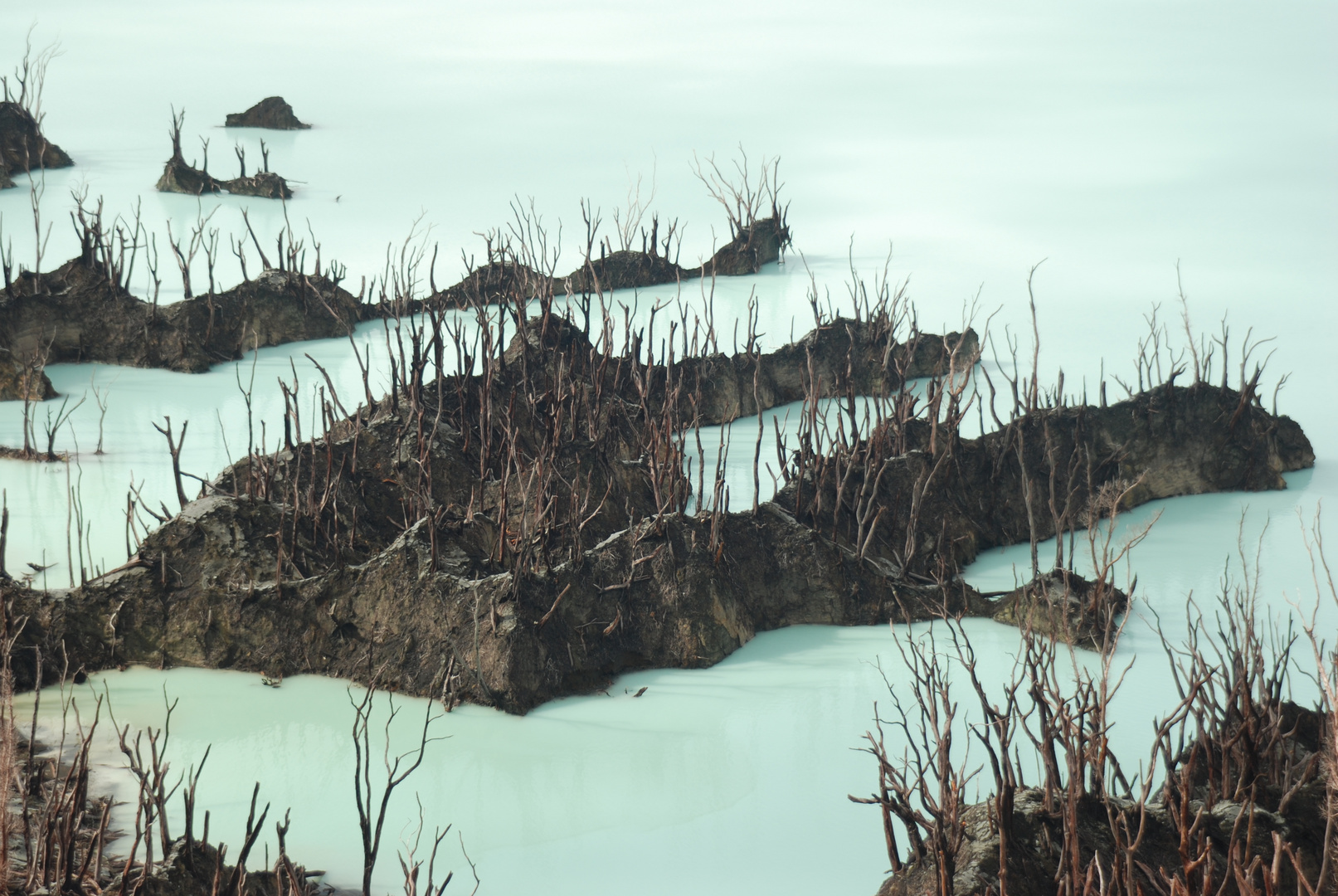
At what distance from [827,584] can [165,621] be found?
2659 mm

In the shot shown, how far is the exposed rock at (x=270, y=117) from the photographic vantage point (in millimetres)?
19906

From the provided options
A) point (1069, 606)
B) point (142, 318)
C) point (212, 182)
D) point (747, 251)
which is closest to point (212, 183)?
point (212, 182)

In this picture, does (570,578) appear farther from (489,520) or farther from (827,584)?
(827,584)

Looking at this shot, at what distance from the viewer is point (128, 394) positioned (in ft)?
27.8

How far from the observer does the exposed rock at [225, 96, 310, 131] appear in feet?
65.3

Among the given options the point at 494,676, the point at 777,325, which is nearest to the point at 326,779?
the point at 494,676

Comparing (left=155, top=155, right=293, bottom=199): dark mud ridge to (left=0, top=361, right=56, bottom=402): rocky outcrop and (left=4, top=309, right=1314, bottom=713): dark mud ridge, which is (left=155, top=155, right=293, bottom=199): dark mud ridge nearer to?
(left=0, top=361, right=56, bottom=402): rocky outcrop

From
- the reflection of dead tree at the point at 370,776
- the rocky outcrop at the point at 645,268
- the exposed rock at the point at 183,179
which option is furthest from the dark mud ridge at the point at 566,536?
the exposed rock at the point at 183,179

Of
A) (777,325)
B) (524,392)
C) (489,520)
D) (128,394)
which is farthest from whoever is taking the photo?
(777,325)

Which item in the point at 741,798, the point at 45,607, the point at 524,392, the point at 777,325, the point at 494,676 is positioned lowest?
the point at 741,798

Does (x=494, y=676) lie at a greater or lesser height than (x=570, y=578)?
lesser

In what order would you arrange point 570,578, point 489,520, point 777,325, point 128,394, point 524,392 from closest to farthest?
point 570,578
point 489,520
point 524,392
point 128,394
point 777,325

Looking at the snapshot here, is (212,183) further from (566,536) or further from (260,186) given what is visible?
(566,536)

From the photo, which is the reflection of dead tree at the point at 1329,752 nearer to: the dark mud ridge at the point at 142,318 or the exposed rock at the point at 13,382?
the dark mud ridge at the point at 142,318
